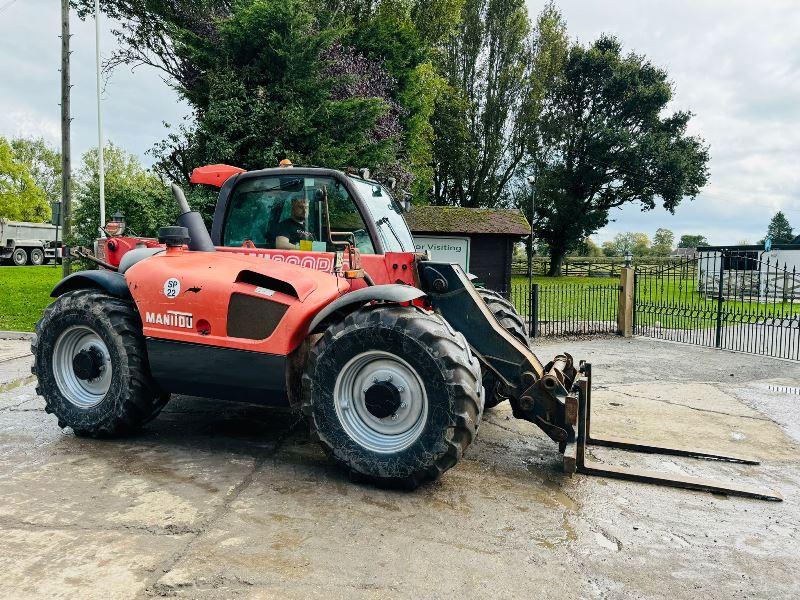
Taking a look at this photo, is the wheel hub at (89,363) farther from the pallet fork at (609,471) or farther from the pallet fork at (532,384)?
the pallet fork at (609,471)

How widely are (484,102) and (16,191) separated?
115 feet

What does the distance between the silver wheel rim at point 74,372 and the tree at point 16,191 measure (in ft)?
149

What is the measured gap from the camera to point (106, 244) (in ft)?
19.1

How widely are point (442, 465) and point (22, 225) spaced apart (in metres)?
41.7

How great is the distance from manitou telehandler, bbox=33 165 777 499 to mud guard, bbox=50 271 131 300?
0.02 meters

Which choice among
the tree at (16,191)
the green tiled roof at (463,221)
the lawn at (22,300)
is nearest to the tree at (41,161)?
the tree at (16,191)

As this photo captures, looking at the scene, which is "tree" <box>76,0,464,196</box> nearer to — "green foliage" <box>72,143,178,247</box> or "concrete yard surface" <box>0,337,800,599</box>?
"green foliage" <box>72,143,178,247</box>

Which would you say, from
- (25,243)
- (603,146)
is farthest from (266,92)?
(25,243)

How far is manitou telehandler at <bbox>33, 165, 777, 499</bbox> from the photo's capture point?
13.2ft

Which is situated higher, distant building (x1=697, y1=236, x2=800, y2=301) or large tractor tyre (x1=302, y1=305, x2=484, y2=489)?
distant building (x1=697, y1=236, x2=800, y2=301)

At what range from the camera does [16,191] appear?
44312mm

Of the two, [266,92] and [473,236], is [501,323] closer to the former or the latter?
[473,236]

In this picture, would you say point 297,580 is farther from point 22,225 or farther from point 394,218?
point 22,225

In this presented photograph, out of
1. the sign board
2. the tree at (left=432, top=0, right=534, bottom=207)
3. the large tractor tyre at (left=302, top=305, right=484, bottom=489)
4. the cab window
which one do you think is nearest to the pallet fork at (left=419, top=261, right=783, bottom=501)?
the large tractor tyre at (left=302, top=305, right=484, bottom=489)
